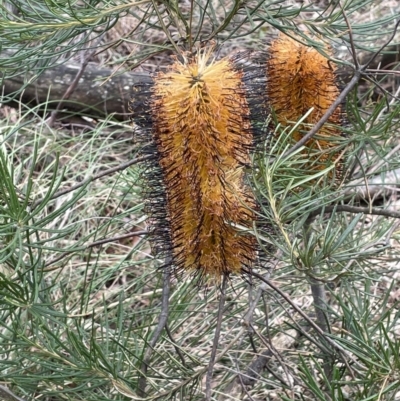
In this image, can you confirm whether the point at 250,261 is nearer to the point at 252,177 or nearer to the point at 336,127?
the point at 252,177

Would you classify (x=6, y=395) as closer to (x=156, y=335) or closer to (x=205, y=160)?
(x=156, y=335)

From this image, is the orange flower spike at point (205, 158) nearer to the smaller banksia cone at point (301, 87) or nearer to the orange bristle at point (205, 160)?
the orange bristle at point (205, 160)

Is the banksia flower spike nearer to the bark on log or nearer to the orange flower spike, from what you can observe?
the orange flower spike

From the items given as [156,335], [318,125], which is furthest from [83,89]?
[318,125]

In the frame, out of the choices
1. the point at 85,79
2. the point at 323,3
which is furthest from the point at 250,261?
the point at 323,3

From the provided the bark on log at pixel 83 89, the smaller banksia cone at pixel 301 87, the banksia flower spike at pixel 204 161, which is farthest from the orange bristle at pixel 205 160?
the bark on log at pixel 83 89
